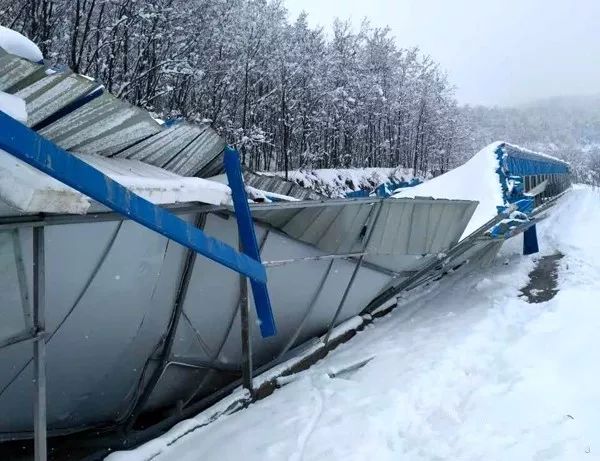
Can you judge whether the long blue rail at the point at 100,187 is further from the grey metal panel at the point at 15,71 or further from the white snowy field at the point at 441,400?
the white snowy field at the point at 441,400

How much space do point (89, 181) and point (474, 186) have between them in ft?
34.2

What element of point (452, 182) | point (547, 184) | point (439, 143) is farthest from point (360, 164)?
point (452, 182)

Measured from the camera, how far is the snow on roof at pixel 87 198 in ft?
7.87

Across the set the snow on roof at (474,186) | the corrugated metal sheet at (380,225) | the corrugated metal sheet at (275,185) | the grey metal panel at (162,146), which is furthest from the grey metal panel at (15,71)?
the snow on roof at (474,186)

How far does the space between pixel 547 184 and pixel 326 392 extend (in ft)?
62.0

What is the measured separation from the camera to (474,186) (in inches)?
444

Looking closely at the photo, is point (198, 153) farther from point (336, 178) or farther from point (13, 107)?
point (336, 178)

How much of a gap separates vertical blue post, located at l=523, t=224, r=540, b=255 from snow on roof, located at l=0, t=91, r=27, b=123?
37.4ft

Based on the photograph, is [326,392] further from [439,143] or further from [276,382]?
[439,143]

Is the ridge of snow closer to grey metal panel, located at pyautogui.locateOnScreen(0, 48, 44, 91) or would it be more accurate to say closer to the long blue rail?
the long blue rail

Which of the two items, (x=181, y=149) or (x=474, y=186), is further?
(x=474, y=186)

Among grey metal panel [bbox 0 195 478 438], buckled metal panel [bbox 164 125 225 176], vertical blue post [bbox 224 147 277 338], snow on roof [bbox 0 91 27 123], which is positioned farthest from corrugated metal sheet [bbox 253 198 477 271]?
snow on roof [bbox 0 91 27 123]

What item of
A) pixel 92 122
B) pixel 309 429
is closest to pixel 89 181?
pixel 92 122

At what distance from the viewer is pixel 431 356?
5.40m
